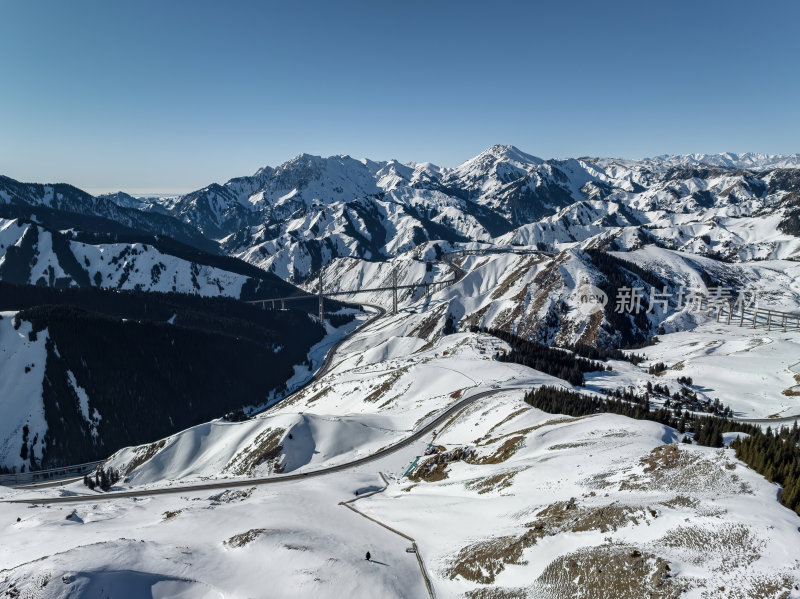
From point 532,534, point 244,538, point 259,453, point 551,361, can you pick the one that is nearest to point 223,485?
point 259,453

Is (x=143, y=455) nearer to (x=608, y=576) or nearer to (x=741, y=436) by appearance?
(x=608, y=576)

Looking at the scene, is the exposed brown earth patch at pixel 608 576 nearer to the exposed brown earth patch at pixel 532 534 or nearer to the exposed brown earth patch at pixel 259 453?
the exposed brown earth patch at pixel 532 534

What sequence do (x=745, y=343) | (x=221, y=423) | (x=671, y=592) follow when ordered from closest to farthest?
(x=671, y=592)
(x=221, y=423)
(x=745, y=343)

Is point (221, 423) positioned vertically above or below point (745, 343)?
below

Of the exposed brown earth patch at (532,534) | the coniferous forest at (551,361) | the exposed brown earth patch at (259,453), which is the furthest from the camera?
the coniferous forest at (551,361)

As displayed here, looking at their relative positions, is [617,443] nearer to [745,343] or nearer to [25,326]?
[745,343]

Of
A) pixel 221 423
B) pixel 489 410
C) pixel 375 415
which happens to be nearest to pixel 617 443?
pixel 489 410

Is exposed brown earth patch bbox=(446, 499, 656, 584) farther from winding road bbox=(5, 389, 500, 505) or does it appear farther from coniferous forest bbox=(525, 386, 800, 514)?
winding road bbox=(5, 389, 500, 505)

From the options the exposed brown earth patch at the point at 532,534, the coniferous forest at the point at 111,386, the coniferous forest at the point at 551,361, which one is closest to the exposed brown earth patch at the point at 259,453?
the exposed brown earth patch at the point at 532,534
